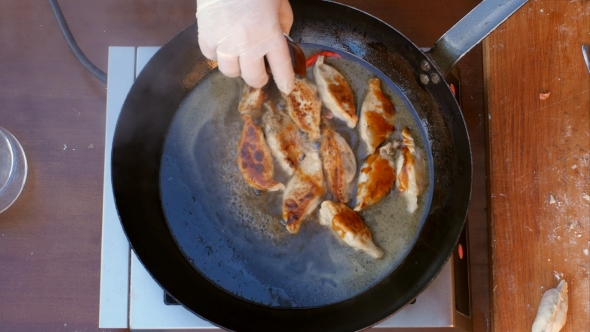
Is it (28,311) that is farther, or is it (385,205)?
(28,311)

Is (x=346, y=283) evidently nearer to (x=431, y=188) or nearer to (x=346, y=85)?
(x=431, y=188)

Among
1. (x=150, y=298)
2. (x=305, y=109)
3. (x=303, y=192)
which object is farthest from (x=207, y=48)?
(x=150, y=298)

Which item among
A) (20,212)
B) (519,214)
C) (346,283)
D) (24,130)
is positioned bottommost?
(20,212)

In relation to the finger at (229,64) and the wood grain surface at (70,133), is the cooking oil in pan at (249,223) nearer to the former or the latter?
the finger at (229,64)

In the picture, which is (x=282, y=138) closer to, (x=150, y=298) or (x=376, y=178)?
(x=376, y=178)

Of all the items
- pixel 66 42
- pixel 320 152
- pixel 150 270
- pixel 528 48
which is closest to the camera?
pixel 150 270

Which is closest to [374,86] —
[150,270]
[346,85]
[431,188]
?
[346,85]

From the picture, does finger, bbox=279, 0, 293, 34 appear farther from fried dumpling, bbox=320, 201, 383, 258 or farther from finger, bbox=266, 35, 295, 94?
fried dumpling, bbox=320, 201, 383, 258
